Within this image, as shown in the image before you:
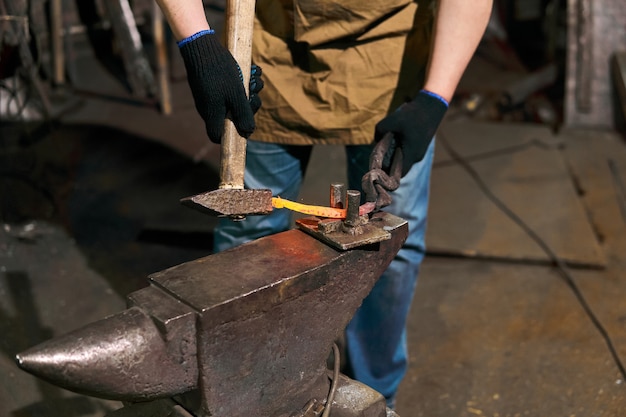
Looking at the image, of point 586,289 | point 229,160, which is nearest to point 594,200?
point 586,289

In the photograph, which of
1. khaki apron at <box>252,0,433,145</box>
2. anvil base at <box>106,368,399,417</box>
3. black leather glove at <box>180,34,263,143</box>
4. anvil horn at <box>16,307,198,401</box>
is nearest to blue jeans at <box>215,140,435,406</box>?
khaki apron at <box>252,0,433,145</box>

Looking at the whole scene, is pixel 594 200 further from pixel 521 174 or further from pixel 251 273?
pixel 251 273

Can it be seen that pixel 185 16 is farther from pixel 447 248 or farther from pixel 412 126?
pixel 447 248

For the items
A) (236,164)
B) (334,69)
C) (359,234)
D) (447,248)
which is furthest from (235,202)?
(447,248)

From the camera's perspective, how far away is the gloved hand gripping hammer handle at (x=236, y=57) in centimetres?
143

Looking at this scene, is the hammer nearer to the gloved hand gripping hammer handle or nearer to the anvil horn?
the gloved hand gripping hammer handle

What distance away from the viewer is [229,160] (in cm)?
143

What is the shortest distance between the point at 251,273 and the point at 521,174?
2831mm

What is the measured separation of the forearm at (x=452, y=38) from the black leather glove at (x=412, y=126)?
0.06 m

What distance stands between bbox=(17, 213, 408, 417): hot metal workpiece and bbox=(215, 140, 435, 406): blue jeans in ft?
1.47

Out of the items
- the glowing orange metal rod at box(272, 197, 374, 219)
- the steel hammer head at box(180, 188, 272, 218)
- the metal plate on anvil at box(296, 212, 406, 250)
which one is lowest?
the metal plate on anvil at box(296, 212, 406, 250)

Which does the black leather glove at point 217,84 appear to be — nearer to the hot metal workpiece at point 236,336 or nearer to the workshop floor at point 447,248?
the hot metal workpiece at point 236,336

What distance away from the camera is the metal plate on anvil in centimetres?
127

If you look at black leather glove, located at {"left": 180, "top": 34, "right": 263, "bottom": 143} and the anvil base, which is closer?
the anvil base
